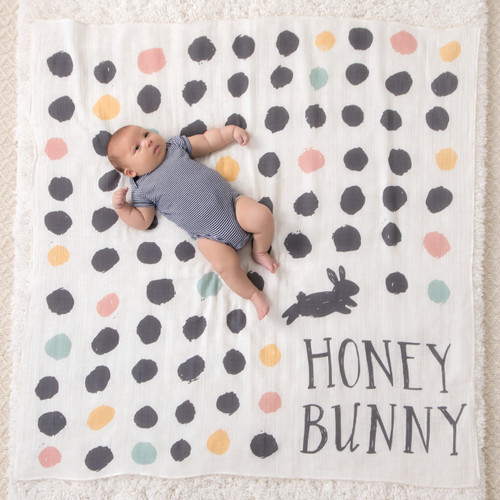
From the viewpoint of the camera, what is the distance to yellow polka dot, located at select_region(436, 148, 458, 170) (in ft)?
3.74

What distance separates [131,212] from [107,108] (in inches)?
11.2

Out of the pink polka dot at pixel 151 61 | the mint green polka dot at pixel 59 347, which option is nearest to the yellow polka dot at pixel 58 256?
the mint green polka dot at pixel 59 347

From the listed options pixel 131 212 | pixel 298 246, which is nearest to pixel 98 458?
pixel 131 212

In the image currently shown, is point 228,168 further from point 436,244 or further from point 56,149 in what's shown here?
→ point 436,244

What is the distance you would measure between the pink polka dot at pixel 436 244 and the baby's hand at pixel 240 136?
0.49 metres

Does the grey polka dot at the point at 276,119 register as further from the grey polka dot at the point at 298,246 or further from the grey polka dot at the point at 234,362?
the grey polka dot at the point at 234,362

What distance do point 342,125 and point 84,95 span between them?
25.5 inches

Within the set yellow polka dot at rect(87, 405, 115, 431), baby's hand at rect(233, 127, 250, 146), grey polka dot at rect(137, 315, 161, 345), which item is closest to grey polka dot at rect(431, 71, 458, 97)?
baby's hand at rect(233, 127, 250, 146)

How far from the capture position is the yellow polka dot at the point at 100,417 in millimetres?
1100

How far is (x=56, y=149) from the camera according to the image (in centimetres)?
117

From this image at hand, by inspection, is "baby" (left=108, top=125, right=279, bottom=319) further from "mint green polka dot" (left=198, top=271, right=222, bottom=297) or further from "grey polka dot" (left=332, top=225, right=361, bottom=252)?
"grey polka dot" (left=332, top=225, right=361, bottom=252)

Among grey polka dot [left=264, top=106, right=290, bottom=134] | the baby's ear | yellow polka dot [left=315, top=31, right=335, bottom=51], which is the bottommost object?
the baby's ear

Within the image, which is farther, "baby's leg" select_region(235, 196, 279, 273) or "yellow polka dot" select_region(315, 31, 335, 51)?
"yellow polka dot" select_region(315, 31, 335, 51)

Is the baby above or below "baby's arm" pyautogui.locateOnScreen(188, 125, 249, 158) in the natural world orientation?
below
